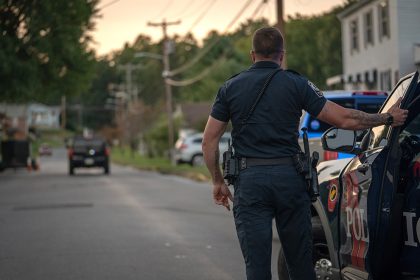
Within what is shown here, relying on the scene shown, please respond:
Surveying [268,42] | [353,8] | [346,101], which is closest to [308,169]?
[268,42]

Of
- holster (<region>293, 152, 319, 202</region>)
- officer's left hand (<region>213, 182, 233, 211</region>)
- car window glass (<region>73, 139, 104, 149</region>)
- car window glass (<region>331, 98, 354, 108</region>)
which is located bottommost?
car window glass (<region>73, 139, 104, 149</region>)

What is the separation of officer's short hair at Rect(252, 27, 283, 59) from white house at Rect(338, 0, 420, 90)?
22817 millimetres

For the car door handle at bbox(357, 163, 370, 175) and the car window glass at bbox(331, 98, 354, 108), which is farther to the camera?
the car window glass at bbox(331, 98, 354, 108)

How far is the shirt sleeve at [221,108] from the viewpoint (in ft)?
16.9

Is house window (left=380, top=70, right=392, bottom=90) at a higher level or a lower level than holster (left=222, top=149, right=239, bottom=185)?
higher

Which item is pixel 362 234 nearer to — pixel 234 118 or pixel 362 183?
pixel 362 183

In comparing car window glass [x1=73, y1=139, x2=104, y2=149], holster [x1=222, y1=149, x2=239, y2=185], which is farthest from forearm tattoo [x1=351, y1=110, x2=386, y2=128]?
car window glass [x1=73, y1=139, x2=104, y2=149]

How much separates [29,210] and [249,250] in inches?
506

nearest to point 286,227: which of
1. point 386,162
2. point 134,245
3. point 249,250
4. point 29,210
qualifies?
point 249,250

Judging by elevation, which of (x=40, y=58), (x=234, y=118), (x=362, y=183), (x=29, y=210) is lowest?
(x=29, y=210)

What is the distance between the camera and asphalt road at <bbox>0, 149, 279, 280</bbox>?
912cm

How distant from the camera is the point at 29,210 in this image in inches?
682

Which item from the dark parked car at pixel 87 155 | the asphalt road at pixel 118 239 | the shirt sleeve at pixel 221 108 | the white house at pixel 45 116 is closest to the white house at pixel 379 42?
the dark parked car at pixel 87 155

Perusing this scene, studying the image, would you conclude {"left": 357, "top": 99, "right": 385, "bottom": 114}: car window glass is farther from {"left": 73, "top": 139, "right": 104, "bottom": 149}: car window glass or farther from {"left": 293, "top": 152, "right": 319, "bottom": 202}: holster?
{"left": 73, "top": 139, "right": 104, "bottom": 149}: car window glass
